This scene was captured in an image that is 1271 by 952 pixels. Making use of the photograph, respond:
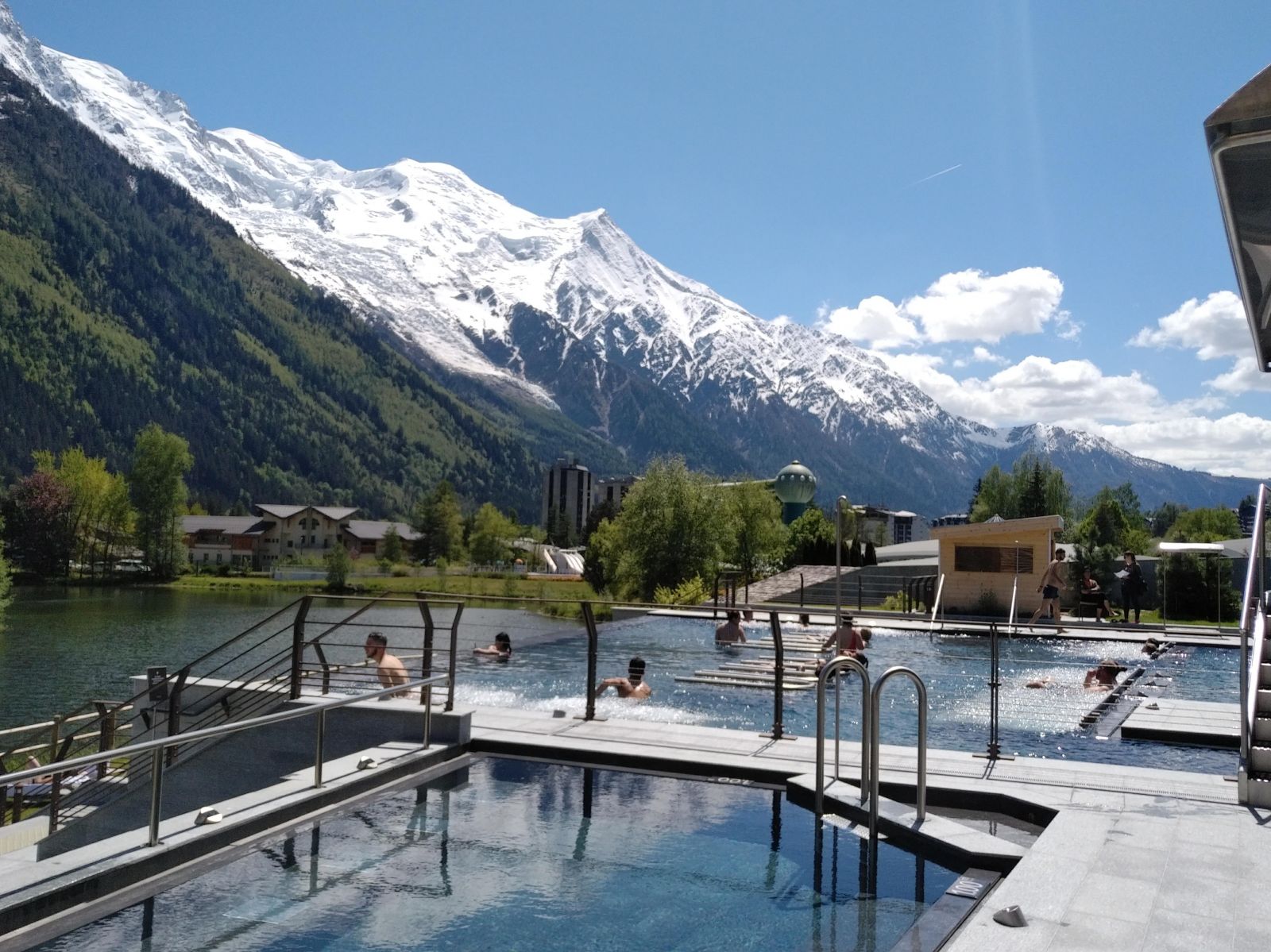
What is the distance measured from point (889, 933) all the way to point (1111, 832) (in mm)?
2180

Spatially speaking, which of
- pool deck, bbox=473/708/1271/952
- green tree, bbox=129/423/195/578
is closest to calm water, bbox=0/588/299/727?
pool deck, bbox=473/708/1271/952

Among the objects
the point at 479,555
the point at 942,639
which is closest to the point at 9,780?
the point at 942,639

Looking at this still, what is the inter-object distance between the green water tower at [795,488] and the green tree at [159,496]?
51.7 metres

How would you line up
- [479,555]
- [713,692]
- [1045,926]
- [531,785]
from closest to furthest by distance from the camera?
1. [1045,926]
2. [531,785]
3. [713,692]
4. [479,555]

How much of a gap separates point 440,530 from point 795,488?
63.6 m

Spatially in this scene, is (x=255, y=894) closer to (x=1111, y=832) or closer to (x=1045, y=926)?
(x=1045, y=926)

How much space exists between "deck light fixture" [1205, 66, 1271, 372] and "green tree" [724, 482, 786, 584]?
42.2 m

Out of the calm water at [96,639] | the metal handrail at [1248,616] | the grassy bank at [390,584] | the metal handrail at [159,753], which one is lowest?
the calm water at [96,639]

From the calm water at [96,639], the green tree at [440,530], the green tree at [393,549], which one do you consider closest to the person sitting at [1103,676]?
the calm water at [96,639]

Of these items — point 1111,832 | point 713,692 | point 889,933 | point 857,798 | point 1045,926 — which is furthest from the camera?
point 713,692

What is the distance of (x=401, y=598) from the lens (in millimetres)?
11516

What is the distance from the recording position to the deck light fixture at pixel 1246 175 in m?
3.70

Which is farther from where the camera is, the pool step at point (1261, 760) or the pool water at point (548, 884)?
the pool step at point (1261, 760)

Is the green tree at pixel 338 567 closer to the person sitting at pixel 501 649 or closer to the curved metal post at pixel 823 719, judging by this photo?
the person sitting at pixel 501 649
